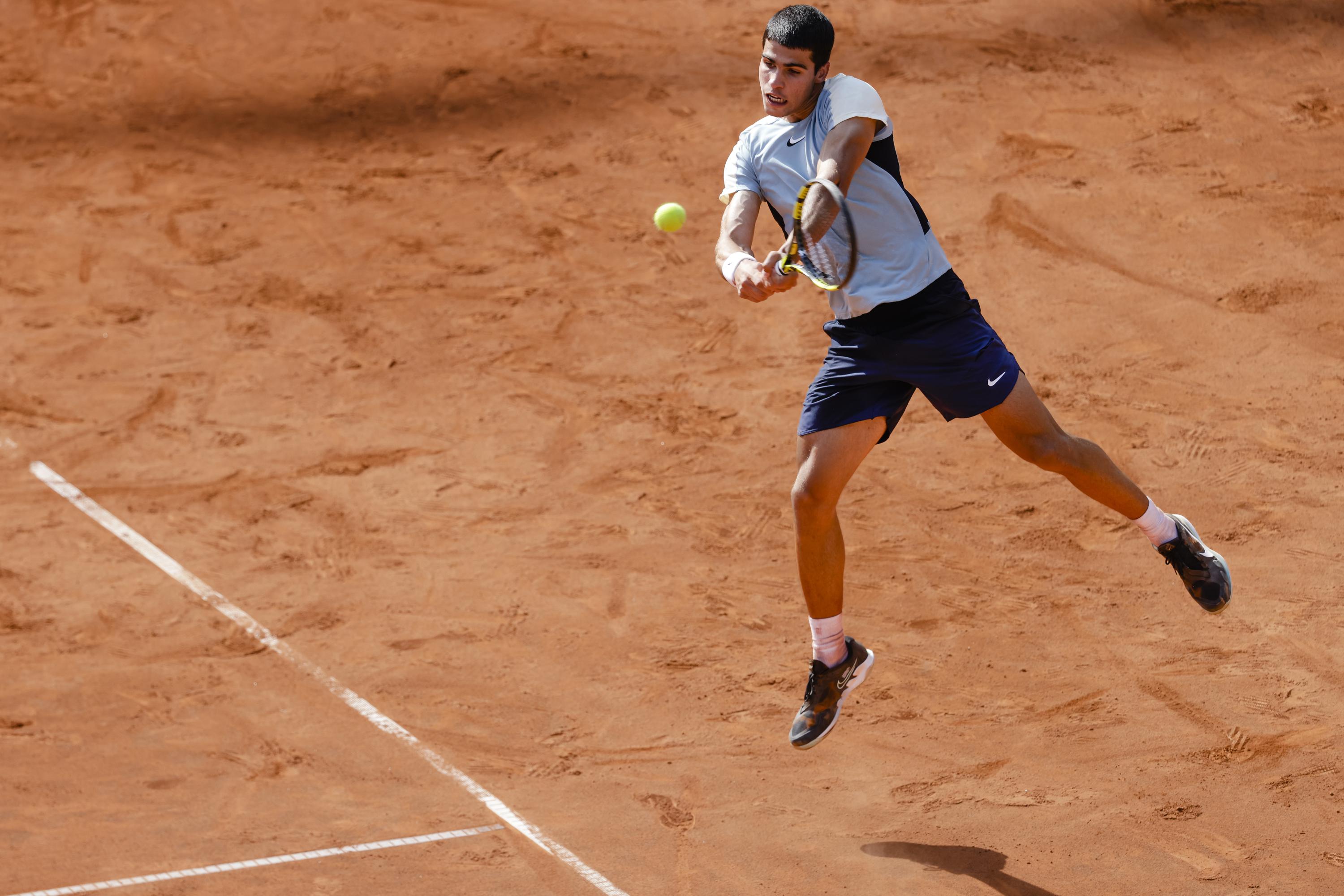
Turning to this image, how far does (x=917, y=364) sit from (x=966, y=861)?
6.39 feet

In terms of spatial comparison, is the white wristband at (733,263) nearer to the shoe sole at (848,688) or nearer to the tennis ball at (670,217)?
the tennis ball at (670,217)

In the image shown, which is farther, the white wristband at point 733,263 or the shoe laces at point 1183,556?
the shoe laces at point 1183,556

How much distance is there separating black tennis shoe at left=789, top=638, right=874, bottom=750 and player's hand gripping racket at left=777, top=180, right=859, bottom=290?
1.47 m

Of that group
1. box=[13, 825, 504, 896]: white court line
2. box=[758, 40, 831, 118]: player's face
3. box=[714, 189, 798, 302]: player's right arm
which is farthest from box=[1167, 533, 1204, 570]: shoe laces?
box=[13, 825, 504, 896]: white court line

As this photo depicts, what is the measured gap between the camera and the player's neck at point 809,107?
480 cm

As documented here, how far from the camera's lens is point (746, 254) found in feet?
15.0

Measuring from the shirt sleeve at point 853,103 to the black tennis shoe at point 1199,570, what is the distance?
1988mm

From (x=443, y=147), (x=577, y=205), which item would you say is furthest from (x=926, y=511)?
(x=443, y=147)

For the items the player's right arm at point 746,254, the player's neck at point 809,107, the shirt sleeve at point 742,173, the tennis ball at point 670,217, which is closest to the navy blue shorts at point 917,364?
the player's right arm at point 746,254

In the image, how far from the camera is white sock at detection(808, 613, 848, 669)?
17.1ft

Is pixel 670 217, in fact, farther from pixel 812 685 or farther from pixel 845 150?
pixel 812 685

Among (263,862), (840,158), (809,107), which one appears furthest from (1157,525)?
(263,862)

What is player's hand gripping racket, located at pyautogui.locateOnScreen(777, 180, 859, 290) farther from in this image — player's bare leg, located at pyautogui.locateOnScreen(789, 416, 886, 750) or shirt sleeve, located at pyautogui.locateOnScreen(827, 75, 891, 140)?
player's bare leg, located at pyautogui.locateOnScreen(789, 416, 886, 750)

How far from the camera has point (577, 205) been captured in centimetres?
1053
